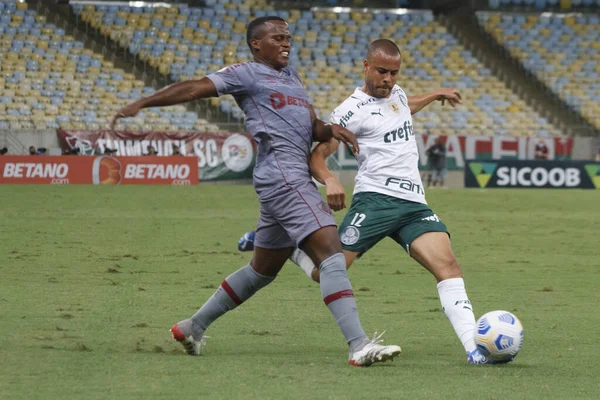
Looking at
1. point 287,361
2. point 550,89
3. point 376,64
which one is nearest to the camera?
point 287,361

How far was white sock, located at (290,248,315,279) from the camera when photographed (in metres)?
7.38

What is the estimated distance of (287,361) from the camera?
6.58 meters

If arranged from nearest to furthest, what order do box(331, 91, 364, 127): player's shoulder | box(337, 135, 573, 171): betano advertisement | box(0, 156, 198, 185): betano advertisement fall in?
box(331, 91, 364, 127): player's shoulder → box(0, 156, 198, 185): betano advertisement → box(337, 135, 573, 171): betano advertisement

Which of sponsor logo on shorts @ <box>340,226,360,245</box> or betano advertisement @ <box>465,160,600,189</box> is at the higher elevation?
sponsor logo on shorts @ <box>340,226,360,245</box>

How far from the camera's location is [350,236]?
288 inches

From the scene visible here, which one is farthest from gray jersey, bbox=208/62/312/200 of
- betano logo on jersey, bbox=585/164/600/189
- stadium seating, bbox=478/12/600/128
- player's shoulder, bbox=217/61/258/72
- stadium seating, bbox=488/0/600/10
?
stadium seating, bbox=488/0/600/10

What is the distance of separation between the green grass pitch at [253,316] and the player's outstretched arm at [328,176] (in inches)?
39.3

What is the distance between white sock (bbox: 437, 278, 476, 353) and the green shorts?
0.39 m

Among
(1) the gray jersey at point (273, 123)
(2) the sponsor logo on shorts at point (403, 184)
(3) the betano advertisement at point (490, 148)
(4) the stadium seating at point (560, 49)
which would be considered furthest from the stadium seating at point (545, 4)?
(1) the gray jersey at point (273, 123)

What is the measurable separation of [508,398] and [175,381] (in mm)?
1784

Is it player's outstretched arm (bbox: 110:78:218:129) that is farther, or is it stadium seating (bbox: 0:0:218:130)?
stadium seating (bbox: 0:0:218:130)

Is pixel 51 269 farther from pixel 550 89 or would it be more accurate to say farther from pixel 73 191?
pixel 550 89

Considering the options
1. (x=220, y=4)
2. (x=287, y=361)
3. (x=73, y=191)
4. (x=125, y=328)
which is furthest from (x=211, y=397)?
(x=220, y=4)

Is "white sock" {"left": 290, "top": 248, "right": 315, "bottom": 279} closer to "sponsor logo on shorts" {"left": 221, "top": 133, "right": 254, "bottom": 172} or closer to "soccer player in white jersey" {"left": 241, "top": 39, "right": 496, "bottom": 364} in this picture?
"soccer player in white jersey" {"left": 241, "top": 39, "right": 496, "bottom": 364}
